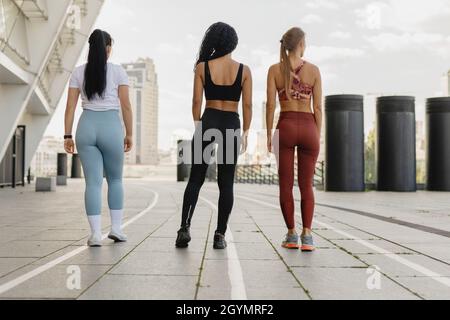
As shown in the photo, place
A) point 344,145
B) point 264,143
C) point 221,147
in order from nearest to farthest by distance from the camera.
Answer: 1. point 221,147
2. point 344,145
3. point 264,143

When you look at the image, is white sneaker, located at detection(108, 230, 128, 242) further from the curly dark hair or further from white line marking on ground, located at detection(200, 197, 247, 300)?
the curly dark hair

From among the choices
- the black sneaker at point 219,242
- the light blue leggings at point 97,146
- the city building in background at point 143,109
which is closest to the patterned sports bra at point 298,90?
the black sneaker at point 219,242

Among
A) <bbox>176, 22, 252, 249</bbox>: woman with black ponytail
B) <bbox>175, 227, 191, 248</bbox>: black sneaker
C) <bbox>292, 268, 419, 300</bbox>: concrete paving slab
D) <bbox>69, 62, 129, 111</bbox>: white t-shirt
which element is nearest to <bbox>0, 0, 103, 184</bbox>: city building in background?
<bbox>69, 62, 129, 111</bbox>: white t-shirt

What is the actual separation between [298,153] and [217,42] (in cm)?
127

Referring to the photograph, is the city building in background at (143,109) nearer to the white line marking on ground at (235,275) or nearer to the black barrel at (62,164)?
the black barrel at (62,164)

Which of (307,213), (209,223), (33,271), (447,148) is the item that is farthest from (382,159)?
(33,271)

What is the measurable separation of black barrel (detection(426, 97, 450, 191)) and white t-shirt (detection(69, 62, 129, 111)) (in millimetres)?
15835

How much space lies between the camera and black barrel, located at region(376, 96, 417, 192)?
17.3 metres

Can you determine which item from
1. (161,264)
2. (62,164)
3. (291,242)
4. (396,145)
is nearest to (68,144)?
(161,264)

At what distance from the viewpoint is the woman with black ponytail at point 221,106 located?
4422 millimetres

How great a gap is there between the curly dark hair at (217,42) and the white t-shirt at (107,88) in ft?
2.83

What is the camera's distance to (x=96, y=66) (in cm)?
473

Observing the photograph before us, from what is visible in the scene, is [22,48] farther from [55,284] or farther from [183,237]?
[55,284]

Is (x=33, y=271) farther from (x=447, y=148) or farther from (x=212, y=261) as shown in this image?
(x=447, y=148)
